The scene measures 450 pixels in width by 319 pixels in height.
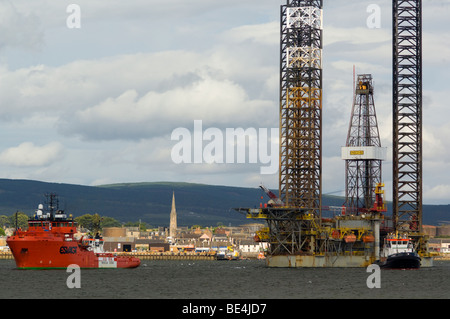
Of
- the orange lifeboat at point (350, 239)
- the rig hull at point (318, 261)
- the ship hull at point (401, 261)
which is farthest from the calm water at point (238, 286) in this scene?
the ship hull at point (401, 261)

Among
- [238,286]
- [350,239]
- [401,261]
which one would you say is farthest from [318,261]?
[238,286]

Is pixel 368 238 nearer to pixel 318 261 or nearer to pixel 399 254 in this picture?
pixel 399 254

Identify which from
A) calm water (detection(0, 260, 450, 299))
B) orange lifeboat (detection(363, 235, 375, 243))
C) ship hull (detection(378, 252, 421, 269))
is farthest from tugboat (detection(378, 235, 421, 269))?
calm water (detection(0, 260, 450, 299))

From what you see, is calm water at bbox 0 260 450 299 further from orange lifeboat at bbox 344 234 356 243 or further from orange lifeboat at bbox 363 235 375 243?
orange lifeboat at bbox 363 235 375 243

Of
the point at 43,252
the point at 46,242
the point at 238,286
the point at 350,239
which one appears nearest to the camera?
the point at 238,286

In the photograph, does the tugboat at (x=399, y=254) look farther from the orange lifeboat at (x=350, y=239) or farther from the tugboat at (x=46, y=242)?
the tugboat at (x=46, y=242)

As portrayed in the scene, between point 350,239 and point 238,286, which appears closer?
point 238,286

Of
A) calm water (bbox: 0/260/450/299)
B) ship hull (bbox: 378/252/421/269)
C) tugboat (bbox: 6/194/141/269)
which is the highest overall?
tugboat (bbox: 6/194/141/269)
